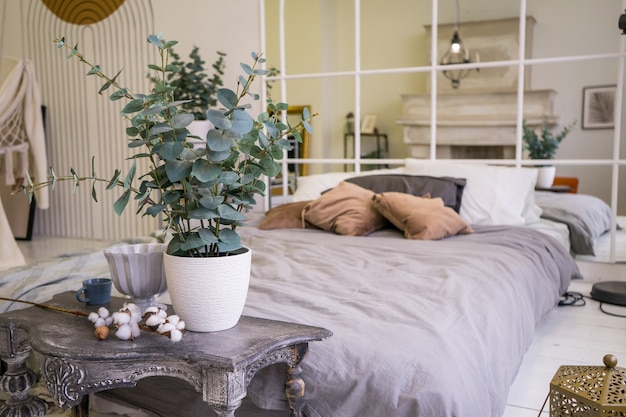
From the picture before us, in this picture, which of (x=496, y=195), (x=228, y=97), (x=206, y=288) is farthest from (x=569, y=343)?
(x=228, y=97)

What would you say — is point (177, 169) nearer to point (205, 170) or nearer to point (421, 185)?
point (205, 170)

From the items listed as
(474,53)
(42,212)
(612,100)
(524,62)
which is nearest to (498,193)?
(524,62)

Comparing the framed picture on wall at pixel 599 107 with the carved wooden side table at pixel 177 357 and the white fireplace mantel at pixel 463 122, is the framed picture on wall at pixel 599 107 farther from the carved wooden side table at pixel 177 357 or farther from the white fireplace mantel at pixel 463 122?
the carved wooden side table at pixel 177 357

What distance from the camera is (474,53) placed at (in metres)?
7.09

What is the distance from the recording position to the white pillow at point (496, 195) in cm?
345

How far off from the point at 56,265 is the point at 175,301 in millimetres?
1250

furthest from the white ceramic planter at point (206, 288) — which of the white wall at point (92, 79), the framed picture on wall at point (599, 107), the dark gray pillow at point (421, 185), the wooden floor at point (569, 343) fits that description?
the framed picture on wall at point (599, 107)

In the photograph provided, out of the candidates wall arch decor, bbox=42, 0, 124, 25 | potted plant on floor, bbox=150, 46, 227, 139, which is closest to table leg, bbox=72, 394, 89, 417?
potted plant on floor, bbox=150, 46, 227, 139

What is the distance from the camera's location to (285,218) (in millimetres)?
3512

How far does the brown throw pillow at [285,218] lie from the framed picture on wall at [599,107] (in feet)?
8.11

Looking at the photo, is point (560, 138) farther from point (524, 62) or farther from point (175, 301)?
point (175, 301)

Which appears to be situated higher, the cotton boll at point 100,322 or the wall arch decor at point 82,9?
the wall arch decor at point 82,9

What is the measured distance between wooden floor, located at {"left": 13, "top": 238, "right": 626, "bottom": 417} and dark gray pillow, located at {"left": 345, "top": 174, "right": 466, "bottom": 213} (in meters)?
0.82

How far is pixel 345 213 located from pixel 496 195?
89cm
